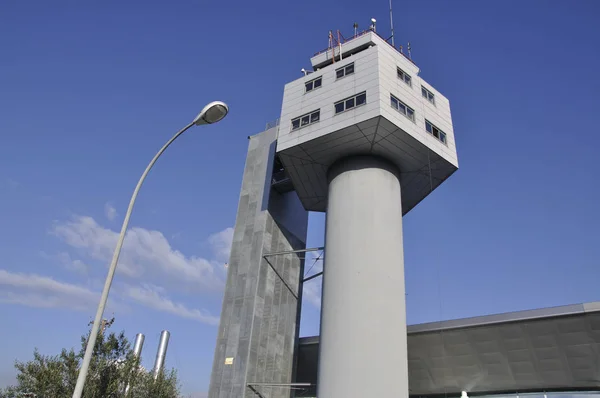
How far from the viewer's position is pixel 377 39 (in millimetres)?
36219

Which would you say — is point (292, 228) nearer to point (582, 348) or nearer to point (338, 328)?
point (338, 328)

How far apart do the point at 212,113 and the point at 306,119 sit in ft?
60.8

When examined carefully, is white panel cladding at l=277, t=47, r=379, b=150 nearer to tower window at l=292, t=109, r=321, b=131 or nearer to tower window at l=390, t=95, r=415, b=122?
tower window at l=292, t=109, r=321, b=131

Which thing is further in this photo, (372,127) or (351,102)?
(351,102)

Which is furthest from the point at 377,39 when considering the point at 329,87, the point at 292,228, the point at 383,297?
the point at 383,297

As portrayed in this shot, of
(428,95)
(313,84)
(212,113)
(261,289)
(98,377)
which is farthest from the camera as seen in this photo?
(313,84)

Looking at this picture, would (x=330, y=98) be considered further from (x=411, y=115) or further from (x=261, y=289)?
(x=261, y=289)

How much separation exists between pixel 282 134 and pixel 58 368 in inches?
773

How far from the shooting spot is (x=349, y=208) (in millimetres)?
31203

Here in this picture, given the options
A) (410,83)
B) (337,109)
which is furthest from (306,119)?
(410,83)

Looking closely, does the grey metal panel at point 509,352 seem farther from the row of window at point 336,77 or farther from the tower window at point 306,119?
the row of window at point 336,77

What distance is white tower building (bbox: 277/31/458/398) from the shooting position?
2738cm

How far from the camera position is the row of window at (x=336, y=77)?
33.8m

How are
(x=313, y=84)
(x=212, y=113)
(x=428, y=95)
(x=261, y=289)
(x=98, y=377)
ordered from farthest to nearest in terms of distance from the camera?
(x=313, y=84)
(x=261, y=289)
(x=428, y=95)
(x=98, y=377)
(x=212, y=113)
